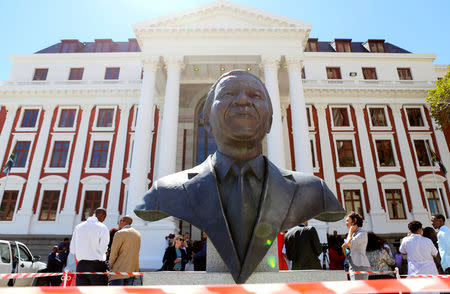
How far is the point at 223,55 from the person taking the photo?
20531 millimetres

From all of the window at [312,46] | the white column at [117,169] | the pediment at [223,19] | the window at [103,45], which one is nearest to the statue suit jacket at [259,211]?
the pediment at [223,19]

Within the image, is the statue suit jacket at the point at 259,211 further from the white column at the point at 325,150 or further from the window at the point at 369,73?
the window at the point at 369,73

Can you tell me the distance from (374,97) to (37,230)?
29.3 m

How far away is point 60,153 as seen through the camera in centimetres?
2403

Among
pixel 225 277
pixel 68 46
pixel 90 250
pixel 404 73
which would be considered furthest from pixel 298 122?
pixel 68 46

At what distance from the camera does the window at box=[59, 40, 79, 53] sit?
3068 cm

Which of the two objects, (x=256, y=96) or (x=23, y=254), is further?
(x=23, y=254)

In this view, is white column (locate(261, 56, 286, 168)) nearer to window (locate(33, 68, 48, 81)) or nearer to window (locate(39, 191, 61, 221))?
window (locate(39, 191, 61, 221))

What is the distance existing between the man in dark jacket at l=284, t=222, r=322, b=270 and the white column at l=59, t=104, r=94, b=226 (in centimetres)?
2116

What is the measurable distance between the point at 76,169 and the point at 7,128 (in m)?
7.39

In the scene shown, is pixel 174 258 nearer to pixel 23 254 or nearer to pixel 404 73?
pixel 23 254

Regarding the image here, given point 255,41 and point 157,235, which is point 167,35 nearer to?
point 255,41

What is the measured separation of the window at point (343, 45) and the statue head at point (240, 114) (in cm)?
3161

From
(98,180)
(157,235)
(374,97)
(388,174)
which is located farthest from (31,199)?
(374,97)
